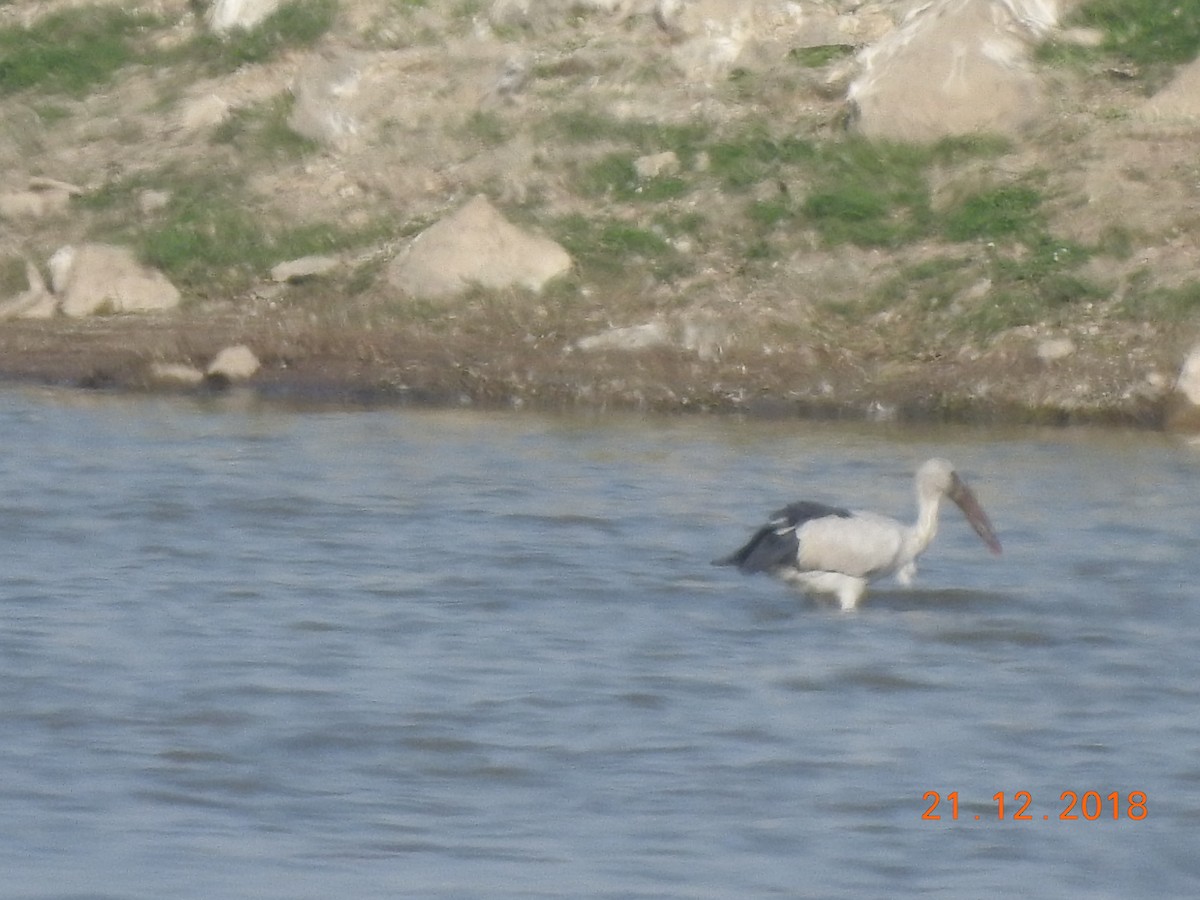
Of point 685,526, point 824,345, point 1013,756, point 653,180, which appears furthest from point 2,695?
point 653,180

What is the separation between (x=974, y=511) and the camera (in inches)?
442

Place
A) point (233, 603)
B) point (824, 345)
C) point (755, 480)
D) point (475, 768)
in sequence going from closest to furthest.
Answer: point (475, 768), point (233, 603), point (755, 480), point (824, 345)

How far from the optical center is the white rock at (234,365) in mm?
16109

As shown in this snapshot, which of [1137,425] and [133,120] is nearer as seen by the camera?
[1137,425]

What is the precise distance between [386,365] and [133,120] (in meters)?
4.59

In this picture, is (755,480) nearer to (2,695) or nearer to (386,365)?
(386,365)

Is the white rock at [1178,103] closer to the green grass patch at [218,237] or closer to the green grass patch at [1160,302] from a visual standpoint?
the green grass patch at [1160,302]

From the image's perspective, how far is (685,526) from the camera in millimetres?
12352

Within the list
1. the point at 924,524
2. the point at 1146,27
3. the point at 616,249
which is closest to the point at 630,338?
the point at 616,249

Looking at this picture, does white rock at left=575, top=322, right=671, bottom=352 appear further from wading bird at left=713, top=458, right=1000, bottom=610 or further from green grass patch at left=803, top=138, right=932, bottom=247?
wading bird at left=713, top=458, right=1000, bottom=610

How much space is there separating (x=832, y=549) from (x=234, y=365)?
21.5 feet

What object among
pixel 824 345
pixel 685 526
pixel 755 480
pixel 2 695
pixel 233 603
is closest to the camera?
pixel 2 695

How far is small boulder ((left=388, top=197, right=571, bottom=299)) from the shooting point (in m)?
16.5

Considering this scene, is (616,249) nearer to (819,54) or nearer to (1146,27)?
(819,54)
